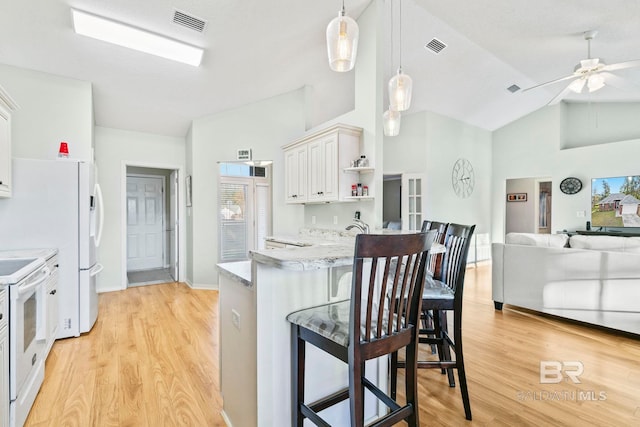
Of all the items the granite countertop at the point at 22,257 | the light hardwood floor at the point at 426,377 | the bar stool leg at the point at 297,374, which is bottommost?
the light hardwood floor at the point at 426,377

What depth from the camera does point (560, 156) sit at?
6543 mm

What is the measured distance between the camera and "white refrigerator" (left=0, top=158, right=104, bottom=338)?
9.03 feet

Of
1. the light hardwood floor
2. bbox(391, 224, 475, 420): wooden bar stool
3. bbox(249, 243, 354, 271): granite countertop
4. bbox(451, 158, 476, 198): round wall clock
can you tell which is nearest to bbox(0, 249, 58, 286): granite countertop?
the light hardwood floor

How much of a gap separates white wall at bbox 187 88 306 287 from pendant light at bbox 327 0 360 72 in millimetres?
2888

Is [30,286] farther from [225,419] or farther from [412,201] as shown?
[412,201]

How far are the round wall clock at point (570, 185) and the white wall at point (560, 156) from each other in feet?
0.26

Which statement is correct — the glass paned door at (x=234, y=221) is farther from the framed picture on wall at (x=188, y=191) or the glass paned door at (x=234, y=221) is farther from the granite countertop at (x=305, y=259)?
the granite countertop at (x=305, y=259)

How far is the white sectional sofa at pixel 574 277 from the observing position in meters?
2.90

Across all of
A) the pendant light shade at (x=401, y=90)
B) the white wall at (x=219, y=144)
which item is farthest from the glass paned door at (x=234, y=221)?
the pendant light shade at (x=401, y=90)

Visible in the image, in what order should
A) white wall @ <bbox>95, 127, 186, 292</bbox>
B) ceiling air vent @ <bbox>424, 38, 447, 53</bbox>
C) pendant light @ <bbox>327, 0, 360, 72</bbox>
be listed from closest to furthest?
1. pendant light @ <bbox>327, 0, 360, 72</bbox>
2. ceiling air vent @ <bbox>424, 38, 447, 53</bbox>
3. white wall @ <bbox>95, 127, 186, 292</bbox>

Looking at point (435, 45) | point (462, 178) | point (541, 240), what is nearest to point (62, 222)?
point (435, 45)

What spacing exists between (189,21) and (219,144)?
224 cm

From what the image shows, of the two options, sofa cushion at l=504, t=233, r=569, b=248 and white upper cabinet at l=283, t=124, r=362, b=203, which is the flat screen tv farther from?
white upper cabinet at l=283, t=124, r=362, b=203

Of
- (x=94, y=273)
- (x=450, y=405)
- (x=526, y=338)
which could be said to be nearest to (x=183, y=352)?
(x=94, y=273)
